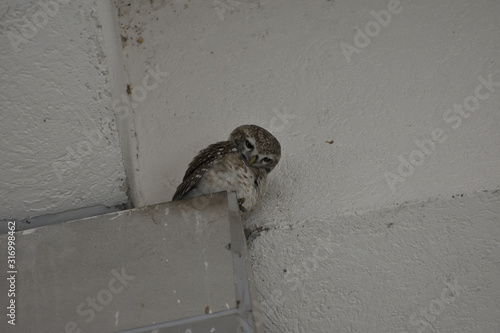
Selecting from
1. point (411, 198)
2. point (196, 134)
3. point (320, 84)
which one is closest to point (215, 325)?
point (411, 198)

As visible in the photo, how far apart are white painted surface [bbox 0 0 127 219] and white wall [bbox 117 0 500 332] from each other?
53cm

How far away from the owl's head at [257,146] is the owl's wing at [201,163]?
0.27 ft

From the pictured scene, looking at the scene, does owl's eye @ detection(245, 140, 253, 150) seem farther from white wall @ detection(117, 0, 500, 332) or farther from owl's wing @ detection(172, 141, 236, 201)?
white wall @ detection(117, 0, 500, 332)

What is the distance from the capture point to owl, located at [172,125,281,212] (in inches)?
110

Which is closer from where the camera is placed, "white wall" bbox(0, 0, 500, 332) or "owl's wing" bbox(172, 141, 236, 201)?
Result: "white wall" bbox(0, 0, 500, 332)

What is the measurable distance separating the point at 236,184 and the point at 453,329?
1.24 m

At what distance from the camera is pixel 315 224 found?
2.67m

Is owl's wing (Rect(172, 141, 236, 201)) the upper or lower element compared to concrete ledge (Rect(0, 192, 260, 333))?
upper

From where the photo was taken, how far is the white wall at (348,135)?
268 centimetres

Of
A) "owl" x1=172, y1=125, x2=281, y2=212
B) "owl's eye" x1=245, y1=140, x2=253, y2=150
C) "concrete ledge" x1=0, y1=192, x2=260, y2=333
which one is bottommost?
"concrete ledge" x1=0, y1=192, x2=260, y2=333

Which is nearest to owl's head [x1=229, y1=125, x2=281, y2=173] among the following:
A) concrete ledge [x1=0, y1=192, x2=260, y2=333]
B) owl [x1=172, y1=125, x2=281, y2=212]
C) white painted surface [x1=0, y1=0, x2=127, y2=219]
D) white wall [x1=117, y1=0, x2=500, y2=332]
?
owl [x1=172, y1=125, x2=281, y2=212]

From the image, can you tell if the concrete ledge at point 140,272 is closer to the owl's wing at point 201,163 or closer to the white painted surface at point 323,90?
the owl's wing at point 201,163

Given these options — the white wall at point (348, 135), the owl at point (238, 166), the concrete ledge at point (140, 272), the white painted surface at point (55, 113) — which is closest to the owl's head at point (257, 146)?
the owl at point (238, 166)

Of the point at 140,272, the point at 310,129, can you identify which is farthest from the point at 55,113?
the point at 310,129
